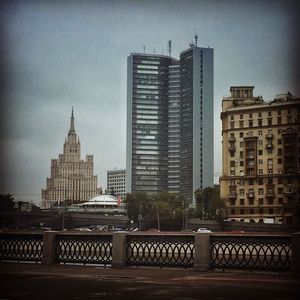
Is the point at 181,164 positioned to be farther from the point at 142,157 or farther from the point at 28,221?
the point at 28,221

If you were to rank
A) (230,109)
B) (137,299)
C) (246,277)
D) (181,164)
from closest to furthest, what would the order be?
(137,299) → (246,277) → (230,109) → (181,164)

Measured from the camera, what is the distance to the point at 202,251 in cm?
1470

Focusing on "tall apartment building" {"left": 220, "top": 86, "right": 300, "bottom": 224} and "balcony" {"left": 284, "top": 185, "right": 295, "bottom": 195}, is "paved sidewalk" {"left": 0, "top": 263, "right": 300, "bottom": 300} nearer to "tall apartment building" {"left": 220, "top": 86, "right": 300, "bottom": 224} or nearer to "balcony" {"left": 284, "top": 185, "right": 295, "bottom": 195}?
"tall apartment building" {"left": 220, "top": 86, "right": 300, "bottom": 224}

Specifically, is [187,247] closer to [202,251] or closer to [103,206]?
[202,251]

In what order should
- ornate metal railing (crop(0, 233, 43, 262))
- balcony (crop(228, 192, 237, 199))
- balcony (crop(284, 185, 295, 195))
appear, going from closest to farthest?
ornate metal railing (crop(0, 233, 43, 262)), balcony (crop(284, 185, 295, 195)), balcony (crop(228, 192, 237, 199))

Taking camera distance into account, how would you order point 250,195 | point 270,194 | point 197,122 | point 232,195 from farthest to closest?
point 197,122 → point 232,195 → point 250,195 → point 270,194

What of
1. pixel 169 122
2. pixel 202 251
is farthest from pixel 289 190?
pixel 169 122

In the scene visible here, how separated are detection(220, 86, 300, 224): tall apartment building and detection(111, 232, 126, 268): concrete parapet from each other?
47.2 m

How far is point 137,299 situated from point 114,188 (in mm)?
158652

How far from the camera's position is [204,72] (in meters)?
135

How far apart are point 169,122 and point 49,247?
13281cm

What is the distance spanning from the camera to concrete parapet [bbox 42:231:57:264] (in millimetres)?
16859

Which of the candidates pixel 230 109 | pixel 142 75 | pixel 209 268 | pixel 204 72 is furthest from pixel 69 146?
pixel 209 268

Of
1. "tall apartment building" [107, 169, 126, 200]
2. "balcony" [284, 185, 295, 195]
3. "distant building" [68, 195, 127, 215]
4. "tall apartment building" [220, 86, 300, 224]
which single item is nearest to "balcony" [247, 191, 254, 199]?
"tall apartment building" [220, 86, 300, 224]
